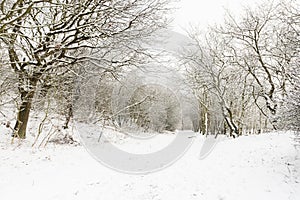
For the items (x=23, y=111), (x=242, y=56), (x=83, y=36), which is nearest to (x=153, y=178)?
(x=83, y=36)

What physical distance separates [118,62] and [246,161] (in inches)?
240

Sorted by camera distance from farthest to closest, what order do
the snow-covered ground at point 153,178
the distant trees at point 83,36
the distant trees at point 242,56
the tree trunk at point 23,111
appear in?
the distant trees at point 242,56 < the tree trunk at point 23,111 < the distant trees at point 83,36 < the snow-covered ground at point 153,178

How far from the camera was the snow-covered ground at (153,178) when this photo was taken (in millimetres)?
5383

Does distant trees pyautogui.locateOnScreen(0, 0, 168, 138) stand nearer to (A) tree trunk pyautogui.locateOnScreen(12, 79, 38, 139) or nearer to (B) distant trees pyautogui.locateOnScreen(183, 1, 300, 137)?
(A) tree trunk pyautogui.locateOnScreen(12, 79, 38, 139)

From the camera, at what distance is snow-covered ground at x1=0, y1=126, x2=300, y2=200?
17.7 ft

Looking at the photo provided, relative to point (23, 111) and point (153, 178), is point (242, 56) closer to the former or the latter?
point (153, 178)

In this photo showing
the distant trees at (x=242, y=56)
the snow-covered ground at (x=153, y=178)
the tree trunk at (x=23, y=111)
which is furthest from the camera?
the distant trees at (x=242, y=56)

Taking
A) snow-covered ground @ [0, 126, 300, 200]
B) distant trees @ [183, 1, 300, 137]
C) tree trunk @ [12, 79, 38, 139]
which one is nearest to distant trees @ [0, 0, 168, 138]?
tree trunk @ [12, 79, 38, 139]

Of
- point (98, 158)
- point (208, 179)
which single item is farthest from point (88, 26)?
point (208, 179)

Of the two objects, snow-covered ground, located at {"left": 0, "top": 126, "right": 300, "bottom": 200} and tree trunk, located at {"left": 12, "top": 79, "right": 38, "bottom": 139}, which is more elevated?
tree trunk, located at {"left": 12, "top": 79, "right": 38, "bottom": 139}

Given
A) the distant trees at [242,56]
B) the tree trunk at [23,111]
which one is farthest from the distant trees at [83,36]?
the distant trees at [242,56]

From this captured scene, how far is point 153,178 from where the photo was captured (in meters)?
6.98

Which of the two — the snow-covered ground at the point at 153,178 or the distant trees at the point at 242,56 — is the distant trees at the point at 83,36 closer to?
the snow-covered ground at the point at 153,178

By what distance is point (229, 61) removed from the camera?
52.0 ft
